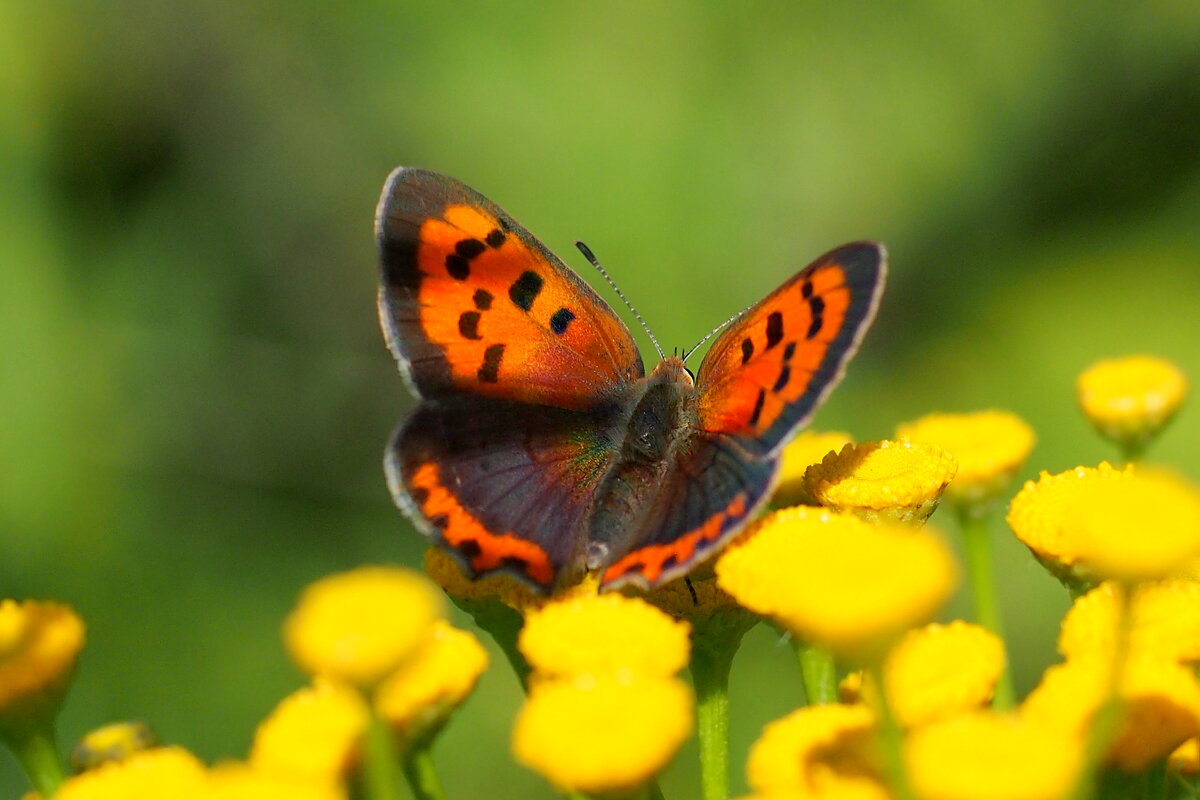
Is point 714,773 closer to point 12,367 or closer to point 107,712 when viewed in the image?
point 107,712

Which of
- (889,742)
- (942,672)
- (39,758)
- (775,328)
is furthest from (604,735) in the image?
(775,328)

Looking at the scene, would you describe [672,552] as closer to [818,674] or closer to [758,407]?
[818,674]

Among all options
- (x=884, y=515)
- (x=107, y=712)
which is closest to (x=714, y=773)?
(x=884, y=515)

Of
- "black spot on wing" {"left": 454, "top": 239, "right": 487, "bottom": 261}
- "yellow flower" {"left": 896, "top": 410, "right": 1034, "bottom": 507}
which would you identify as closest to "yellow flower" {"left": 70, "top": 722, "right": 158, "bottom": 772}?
"black spot on wing" {"left": 454, "top": 239, "right": 487, "bottom": 261}

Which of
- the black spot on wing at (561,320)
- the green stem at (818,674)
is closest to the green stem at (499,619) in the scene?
the green stem at (818,674)

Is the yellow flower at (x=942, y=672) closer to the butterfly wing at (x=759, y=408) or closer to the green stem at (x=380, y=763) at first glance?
the butterfly wing at (x=759, y=408)

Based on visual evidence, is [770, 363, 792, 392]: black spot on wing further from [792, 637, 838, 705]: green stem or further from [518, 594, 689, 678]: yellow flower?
[518, 594, 689, 678]: yellow flower
